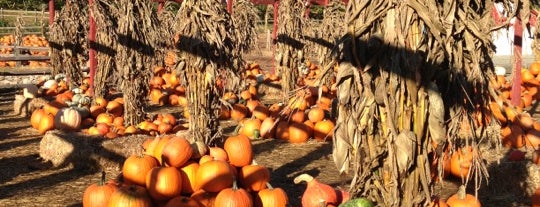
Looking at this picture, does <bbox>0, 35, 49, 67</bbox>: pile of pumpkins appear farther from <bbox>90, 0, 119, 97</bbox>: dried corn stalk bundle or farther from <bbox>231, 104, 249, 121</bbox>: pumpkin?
Result: <bbox>231, 104, 249, 121</bbox>: pumpkin

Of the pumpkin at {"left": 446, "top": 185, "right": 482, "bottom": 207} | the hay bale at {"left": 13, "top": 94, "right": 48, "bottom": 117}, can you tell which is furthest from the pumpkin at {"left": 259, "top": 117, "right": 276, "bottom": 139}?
the hay bale at {"left": 13, "top": 94, "right": 48, "bottom": 117}

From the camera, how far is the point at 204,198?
461 cm

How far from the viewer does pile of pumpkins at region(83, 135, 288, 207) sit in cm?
447

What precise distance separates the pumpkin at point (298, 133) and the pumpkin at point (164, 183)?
3855 millimetres

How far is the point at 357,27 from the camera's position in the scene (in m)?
3.26

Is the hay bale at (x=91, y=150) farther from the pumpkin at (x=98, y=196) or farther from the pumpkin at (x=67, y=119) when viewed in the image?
the pumpkin at (x=98, y=196)

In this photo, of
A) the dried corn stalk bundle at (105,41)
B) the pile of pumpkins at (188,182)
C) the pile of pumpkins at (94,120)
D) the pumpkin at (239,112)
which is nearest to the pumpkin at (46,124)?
the pile of pumpkins at (94,120)

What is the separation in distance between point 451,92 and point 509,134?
4.23 meters

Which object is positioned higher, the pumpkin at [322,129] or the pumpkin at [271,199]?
the pumpkin at [322,129]

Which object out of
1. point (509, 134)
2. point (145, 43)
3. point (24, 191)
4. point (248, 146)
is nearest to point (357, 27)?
point (248, 146)

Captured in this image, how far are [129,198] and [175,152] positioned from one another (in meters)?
0.59

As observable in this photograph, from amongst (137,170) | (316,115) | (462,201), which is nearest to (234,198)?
(137,170)

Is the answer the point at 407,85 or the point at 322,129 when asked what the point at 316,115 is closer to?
the point at 322,129

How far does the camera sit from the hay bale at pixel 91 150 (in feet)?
21.1
